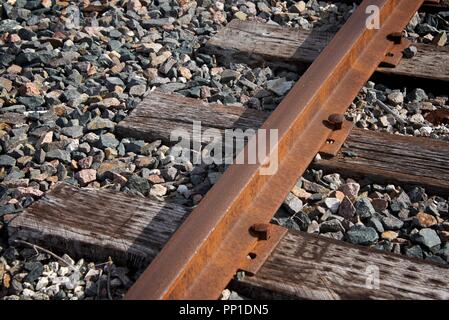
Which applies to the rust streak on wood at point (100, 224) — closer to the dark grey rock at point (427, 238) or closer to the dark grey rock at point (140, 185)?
the dark grey rock at point (140, 185)

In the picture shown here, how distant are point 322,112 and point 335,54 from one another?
1.14ft

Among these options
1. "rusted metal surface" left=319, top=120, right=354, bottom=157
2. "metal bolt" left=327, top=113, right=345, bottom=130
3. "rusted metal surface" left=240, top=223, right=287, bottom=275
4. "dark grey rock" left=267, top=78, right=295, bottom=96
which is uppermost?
"metal bolt" left=327, top=113, right=345, bottom=130

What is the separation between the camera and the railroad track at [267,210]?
2.63 metres

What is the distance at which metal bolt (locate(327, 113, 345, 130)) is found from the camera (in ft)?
11.1

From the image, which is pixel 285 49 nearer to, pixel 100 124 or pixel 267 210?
pixel 100 124

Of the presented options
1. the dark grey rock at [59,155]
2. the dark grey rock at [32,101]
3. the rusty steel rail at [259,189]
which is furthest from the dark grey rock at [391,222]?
the dark grey rock at [32,101]

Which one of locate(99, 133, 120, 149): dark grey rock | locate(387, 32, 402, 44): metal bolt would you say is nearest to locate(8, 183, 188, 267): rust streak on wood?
locate(99, 133, 120, 149): dark grey rock

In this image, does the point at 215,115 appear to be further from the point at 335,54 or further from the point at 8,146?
the point at 8,146

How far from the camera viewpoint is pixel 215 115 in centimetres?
368

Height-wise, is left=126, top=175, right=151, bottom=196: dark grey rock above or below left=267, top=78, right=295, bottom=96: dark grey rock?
below

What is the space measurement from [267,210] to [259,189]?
0.10 meters

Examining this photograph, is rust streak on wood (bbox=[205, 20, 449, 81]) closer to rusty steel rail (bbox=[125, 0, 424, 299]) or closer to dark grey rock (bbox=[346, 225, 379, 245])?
rusty steel rail (bbox=[125, 0, 424, 299])

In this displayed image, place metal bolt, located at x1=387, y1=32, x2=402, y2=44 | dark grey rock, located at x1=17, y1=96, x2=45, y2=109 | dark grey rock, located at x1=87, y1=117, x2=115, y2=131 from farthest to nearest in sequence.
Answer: metal bolt, located at x1=387, y1=32, x2=402, y2=44
dark grey rock, located at x1=17, y1=96, x2=45, y2=109
dark grey rock, located at x1=87, y1=117, x2=115, y2=131
